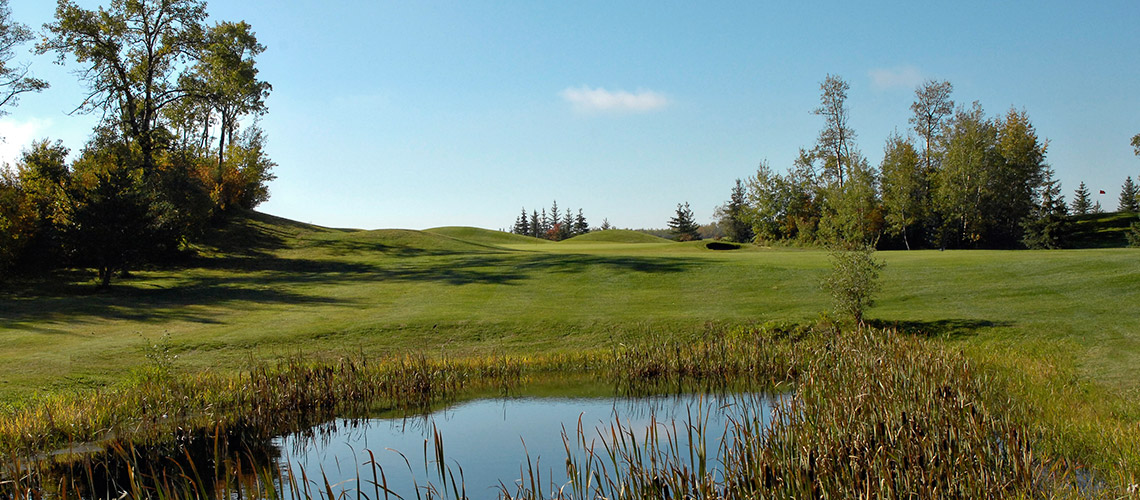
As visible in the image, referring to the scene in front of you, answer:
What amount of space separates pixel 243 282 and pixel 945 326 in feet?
82.0

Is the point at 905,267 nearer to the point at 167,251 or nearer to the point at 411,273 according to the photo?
the point at 411,273

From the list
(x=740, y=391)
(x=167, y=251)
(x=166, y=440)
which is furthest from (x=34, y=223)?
(x=740, y=391)

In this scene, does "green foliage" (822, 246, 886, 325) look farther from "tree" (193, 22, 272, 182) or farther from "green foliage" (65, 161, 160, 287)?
"tree" (193, 22, 272, 182)

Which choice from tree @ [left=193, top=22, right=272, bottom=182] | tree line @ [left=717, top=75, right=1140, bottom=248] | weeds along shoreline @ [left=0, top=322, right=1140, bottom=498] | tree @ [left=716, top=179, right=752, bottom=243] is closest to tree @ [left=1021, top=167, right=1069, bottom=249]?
tree line @ [left=717, top=75, right=1140, bottom=248]

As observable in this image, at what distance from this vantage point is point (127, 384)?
12102mm

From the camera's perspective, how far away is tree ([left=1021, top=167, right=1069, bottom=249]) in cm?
4803

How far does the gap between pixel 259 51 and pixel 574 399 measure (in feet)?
141

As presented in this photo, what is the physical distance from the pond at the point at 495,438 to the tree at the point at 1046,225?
4516 cm

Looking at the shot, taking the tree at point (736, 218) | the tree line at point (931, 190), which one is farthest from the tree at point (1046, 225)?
the tree at point (736, 218)

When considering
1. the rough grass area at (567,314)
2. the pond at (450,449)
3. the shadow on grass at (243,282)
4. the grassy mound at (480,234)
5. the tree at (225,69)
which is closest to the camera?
the pond at (450,449)

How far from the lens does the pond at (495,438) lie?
876 cm

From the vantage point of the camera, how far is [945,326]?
17672 mm

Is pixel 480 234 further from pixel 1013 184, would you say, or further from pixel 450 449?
pixel 450 449

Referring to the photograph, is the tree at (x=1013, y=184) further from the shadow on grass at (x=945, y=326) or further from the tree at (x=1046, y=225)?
the shadow on grass at (x=945, y=326)
